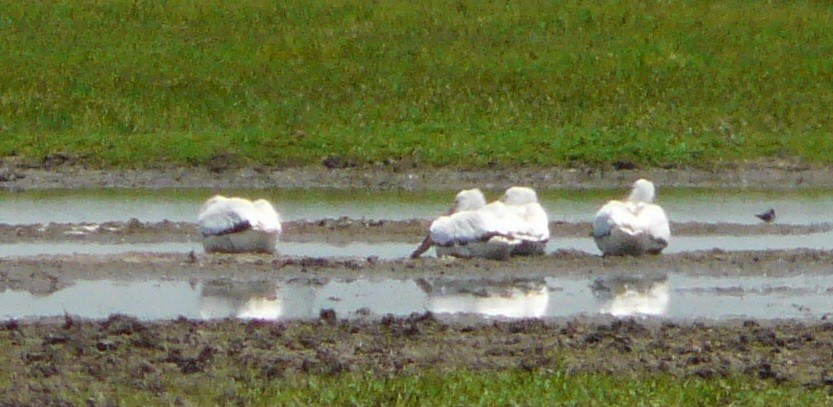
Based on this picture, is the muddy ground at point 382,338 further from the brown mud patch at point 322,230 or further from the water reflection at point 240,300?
the brown mud patch at point 322,230

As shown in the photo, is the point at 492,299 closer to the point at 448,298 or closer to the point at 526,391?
the point at 448,298

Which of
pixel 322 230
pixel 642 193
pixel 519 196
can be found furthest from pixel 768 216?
pixel 322 230

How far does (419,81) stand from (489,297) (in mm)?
14960

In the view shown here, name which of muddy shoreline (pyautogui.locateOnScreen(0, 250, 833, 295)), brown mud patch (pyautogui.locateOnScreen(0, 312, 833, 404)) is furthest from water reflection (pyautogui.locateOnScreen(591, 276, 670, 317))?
brown mud patch (pyautogui.locateOnScreen(0, 312, 833, 404))

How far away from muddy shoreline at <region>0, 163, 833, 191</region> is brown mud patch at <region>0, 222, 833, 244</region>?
4.12 metres

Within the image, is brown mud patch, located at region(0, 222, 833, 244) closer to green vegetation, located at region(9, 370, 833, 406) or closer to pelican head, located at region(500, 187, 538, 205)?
pelican head, located at region(500, 187, 538, 205)

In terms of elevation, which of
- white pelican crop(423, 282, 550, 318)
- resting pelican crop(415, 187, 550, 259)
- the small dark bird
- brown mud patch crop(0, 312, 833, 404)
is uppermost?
the small dark bird

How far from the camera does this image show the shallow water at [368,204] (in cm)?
1614

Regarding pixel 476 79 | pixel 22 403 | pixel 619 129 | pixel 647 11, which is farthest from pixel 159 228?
pixel 647 11

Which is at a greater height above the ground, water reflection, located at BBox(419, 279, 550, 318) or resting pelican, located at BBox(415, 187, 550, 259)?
resting pelican, located at BBox(415, 187, 550, 259)

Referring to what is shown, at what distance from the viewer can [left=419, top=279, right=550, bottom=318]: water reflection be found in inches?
416

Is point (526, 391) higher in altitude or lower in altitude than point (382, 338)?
lower

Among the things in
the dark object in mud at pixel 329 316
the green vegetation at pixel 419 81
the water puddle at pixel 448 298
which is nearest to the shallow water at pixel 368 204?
the green vegetation at pixel 419 81

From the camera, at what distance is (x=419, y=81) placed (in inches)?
1021
